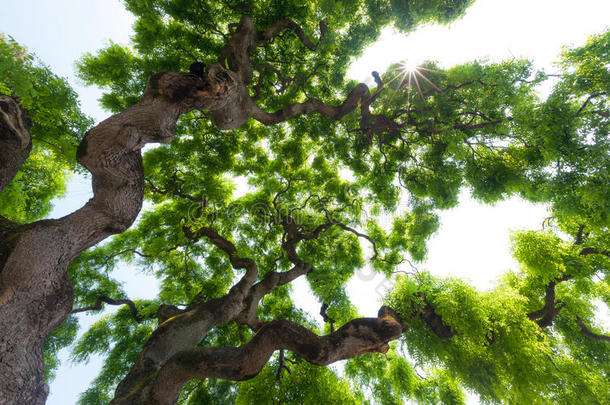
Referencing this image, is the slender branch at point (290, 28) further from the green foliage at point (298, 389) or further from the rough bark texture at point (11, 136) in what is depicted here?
the green foliage at point (298, 389)

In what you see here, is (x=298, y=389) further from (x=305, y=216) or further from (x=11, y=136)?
(x=11, y=136)

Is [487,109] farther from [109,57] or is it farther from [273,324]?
[109,57]

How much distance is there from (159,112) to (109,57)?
4754 millimetres

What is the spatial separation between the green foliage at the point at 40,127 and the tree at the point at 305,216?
23.0 inches

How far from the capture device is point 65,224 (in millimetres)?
3270

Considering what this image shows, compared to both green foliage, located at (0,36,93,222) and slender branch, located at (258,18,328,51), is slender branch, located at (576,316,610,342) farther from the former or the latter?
green foliage, located at (0,36,93,222)

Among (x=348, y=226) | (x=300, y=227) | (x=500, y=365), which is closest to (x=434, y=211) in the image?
(x=348, y=226)

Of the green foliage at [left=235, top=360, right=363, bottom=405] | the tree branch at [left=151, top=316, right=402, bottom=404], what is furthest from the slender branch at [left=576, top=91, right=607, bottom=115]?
the green foliage at [left=235, top=360, right=363, bottom=405]

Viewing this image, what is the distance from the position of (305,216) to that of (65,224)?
684cm

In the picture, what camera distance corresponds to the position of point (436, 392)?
6.71m

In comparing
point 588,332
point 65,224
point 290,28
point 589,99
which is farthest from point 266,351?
point 588,332

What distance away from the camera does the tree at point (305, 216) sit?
360 centimetres

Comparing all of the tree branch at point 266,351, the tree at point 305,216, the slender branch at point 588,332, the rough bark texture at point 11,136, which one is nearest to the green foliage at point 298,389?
the tree at point 305,216

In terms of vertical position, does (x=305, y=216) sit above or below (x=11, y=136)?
above
